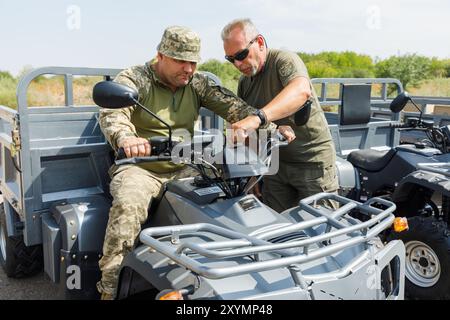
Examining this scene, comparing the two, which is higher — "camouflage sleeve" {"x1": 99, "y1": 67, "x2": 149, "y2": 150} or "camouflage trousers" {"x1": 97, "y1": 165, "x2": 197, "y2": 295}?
"camouflage sleeve" {"x1": 99, "y1": 67, "x2": 149, "y2": 150}

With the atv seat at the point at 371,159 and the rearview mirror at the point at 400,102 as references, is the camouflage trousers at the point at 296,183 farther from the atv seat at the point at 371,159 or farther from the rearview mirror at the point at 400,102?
the atv seat at the point at 371,159

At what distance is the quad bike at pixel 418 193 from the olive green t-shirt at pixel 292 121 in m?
0.88

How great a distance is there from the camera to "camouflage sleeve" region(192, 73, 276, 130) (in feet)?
10.4

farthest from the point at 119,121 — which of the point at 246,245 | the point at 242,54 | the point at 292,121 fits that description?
the point at 292,121

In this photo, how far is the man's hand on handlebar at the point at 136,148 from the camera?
2.14 meters

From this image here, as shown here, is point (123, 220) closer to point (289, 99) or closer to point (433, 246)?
point (289, 99)

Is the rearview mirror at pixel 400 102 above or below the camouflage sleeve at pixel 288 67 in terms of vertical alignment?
below

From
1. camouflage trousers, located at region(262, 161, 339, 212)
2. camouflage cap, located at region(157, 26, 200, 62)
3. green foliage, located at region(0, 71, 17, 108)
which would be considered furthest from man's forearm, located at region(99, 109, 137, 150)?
green foliage, located at region(0, 71, 17, 108)

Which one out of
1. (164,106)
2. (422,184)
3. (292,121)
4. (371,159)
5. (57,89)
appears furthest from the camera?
(57,89)

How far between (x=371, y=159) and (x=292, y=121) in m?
1.72

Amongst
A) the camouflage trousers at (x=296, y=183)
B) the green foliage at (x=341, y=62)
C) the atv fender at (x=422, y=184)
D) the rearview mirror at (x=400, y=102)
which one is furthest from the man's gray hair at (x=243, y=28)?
the green foliage at (x=341, y=62)

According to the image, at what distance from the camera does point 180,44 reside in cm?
278

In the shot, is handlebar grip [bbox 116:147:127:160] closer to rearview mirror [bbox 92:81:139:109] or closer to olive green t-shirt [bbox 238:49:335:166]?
rearview mirror [bbox 92:81:139:109]
